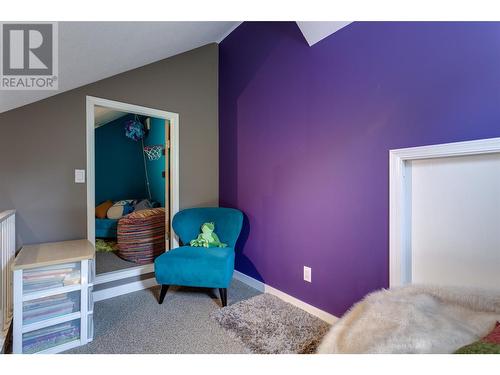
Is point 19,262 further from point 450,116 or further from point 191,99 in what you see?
point 450,116

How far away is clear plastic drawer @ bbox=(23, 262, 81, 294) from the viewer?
4.47 ft

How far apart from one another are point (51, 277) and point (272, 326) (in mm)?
1514

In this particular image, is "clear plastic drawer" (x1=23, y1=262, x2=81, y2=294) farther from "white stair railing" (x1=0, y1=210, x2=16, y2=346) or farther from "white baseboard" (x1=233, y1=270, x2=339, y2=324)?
"white baseboard" (x1=233, y1=270, x2=339, y2=324)

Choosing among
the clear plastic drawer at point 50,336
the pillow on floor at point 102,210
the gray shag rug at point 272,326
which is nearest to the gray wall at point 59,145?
the clear plastic drawer at point 50,336

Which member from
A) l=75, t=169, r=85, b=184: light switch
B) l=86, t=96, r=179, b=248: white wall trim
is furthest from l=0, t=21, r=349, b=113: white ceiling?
l=75, t=169, r=85, b=184: light switch

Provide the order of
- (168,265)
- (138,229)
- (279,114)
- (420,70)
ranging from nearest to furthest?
1. (420,70)
2. (168,265)
3. (279,114)
4. (138,229)

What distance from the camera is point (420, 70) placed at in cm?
127

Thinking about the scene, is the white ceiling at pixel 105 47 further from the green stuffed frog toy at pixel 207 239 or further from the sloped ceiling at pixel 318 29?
the green stuffed frog toy at pixel 207 239

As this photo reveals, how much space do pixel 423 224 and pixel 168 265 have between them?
1869mm

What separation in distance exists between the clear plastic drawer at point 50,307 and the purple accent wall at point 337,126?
1.51 meters

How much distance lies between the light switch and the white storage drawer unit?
610mm

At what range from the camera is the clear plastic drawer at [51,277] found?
136 cm

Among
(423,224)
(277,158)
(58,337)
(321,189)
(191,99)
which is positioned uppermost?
(191,99)
